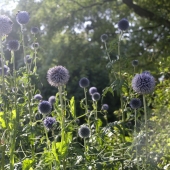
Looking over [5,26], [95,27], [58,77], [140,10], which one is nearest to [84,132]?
[58,77]

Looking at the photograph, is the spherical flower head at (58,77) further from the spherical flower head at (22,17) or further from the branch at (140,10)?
the branch at (140,10)

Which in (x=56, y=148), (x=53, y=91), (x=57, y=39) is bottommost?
(x=56, y=148)

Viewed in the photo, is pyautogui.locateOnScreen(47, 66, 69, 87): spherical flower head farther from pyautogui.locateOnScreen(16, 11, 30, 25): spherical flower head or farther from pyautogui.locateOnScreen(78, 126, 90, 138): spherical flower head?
pyautogui.locateOnScreen(16, 11, 30, 25): spherical flower head

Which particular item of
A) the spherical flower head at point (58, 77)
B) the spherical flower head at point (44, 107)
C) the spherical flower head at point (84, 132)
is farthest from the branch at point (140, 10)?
the spherical flower head at point (58, 77)

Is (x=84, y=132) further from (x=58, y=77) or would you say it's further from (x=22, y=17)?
(x=22, y=17)

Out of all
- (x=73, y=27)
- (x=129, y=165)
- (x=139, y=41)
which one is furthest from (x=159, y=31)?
(x=129, y=165)

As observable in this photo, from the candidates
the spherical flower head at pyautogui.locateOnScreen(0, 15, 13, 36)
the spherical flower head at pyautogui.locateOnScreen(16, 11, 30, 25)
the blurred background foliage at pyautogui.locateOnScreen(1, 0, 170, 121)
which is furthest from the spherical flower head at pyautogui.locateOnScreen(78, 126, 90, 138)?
the blurred background foliage at pyautogui.locateOnScreen(1, 0, 170, 121)

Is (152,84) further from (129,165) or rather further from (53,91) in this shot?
(53,91)

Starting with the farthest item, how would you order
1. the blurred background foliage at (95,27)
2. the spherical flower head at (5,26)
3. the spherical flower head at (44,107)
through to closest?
the blurred background foliage at (95,27) → the spherical flower head at (44,107) → the spherical flower head at (5,26)

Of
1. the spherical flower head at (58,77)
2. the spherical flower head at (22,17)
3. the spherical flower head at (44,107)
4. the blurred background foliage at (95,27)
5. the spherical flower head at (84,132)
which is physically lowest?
the spherical flower head at (84,132)

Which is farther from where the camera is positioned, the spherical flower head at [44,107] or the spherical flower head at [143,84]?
the spherical flower head at [44,107]

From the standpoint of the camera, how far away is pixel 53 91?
1023cm

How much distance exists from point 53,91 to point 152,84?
8122 mm

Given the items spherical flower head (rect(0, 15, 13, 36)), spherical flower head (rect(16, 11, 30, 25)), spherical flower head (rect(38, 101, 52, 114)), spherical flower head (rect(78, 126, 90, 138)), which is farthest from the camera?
spherical flower head (rect(16, 11, 30, 25))
